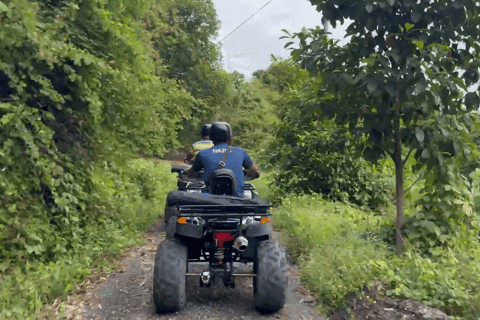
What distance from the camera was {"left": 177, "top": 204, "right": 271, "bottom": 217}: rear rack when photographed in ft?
16.0

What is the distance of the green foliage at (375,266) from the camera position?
483cm

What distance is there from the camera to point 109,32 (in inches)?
273

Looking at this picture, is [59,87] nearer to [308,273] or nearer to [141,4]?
[141,4]

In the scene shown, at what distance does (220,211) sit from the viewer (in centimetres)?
493

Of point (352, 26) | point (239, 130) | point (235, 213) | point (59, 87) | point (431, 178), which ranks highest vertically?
point (239, 130)

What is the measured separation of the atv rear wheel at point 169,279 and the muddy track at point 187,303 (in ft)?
0.76

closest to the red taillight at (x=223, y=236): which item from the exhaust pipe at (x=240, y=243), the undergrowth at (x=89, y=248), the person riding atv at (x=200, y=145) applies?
the exhaust pipe at (x=240, y=243)

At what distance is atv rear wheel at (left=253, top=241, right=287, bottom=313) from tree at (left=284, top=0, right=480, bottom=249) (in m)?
2.17

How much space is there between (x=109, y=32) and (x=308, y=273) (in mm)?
4252

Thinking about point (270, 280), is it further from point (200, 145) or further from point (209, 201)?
point (200, 145)

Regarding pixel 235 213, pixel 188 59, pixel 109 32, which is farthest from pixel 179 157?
pixel 235 213

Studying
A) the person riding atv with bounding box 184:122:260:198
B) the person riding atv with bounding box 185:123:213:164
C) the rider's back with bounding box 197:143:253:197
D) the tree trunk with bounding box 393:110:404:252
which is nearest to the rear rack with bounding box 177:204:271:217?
the person riding atv with bounding box 184:122:260:198

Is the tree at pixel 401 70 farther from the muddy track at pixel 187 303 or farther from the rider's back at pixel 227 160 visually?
the muddy track at pixel 187 303

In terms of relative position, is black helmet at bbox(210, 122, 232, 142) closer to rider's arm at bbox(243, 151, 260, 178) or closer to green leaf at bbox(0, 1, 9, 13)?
rider's arm at bbox(243, 151, 260, 178)
